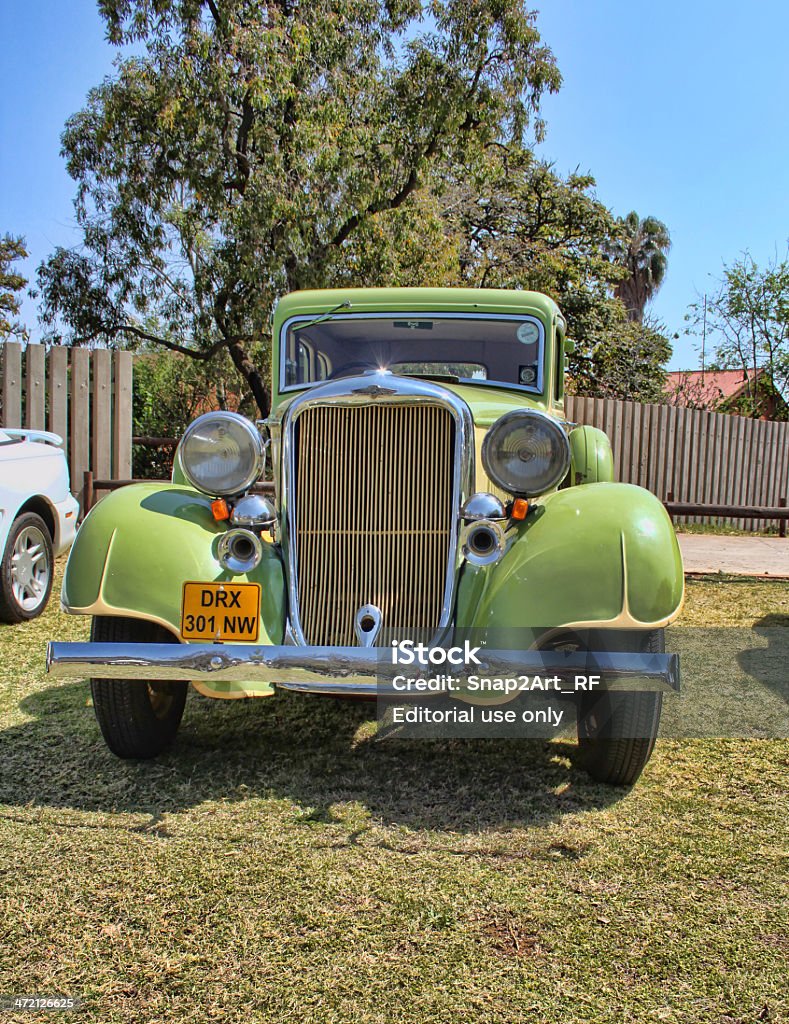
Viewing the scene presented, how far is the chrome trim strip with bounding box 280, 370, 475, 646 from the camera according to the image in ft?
9.88

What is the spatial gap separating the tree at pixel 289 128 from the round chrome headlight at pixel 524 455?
28.5 ft

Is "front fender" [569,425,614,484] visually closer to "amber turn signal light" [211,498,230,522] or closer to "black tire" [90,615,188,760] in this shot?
"amber turn signal light" [211,498,230,522]

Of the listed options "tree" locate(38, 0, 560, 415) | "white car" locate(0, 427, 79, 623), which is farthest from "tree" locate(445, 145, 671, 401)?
"white car" locate(0, 427, 79, 623)

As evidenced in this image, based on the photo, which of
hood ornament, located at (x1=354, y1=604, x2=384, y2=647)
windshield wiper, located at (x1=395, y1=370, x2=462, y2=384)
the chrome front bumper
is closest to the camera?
the chrome front bumper

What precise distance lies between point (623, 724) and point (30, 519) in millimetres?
4632

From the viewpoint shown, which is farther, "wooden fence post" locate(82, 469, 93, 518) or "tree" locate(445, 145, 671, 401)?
"tree" locate(445, 145, 671, 401)

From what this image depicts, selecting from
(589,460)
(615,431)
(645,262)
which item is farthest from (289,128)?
(645,262)

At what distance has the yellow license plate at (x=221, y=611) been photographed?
2828 millimetres

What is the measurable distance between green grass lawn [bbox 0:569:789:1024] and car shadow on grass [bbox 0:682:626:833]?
0.04 ft

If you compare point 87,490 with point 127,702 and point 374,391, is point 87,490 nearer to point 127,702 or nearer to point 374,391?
point 127,702

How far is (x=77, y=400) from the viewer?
869 cm

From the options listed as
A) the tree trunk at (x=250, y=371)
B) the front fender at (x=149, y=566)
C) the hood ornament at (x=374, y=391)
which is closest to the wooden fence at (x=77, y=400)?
the tree trunk at (x=250, y=371)

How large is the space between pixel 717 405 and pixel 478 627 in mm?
20258

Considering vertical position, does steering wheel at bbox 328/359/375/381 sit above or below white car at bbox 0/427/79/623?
above
